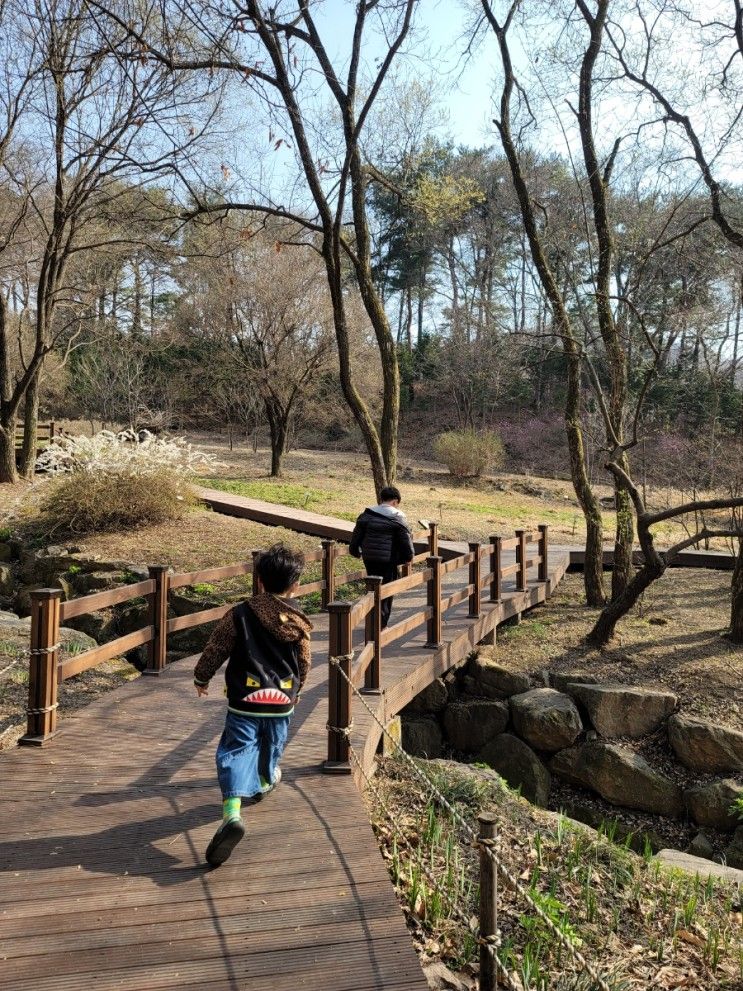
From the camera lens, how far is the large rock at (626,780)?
23.6 ft

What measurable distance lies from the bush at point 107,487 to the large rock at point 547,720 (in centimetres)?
718

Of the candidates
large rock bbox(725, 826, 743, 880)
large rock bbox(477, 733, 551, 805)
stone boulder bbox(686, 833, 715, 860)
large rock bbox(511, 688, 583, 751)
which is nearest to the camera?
large rock bbox(725, 826, 743, 880)

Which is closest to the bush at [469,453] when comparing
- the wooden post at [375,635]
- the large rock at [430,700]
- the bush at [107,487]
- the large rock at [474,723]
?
the bush at [107,487]

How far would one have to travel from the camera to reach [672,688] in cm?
→ 848

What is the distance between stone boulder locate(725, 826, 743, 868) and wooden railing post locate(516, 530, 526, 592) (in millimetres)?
4581

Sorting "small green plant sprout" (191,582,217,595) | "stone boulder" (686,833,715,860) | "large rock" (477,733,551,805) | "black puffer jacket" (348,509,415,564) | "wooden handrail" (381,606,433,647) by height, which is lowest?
"stone boulder" (686,833,715,860)

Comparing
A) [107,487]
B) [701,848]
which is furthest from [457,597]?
[107,487]

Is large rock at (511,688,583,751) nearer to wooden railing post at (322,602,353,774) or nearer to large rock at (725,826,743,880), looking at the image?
large rock at (725,826,743,880)

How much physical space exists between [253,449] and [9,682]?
85.7ft

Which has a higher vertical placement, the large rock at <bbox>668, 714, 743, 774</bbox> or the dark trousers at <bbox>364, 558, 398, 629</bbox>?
the dark trousers at <bbox>364, 558, 398, 629</bbox>

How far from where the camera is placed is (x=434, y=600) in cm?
752

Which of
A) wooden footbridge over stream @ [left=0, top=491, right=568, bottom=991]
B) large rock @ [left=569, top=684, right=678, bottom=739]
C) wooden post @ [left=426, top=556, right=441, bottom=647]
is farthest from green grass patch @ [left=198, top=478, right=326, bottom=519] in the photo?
wooden footbridge over stream @ [left=0, top=491, right=568, bottom=991]

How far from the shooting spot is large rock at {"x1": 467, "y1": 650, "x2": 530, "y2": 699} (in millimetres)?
8773

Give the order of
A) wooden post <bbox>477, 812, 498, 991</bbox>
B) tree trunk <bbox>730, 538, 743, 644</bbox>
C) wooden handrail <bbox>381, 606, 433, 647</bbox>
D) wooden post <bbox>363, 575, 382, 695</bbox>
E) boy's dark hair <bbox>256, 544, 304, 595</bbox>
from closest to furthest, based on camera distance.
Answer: wooden post <bbox>477, 812, 498, 991</bbox>
boy's dark hair <bbox>256, 544, 304, 595</bbox>
wooden post <bbox>363, 575, 382, 695</bbox>
wooden handrail <bbox>381, 606, 433, 647</bbox>
tree trunk <bbox>730, 538, 743, 644</bbox>
